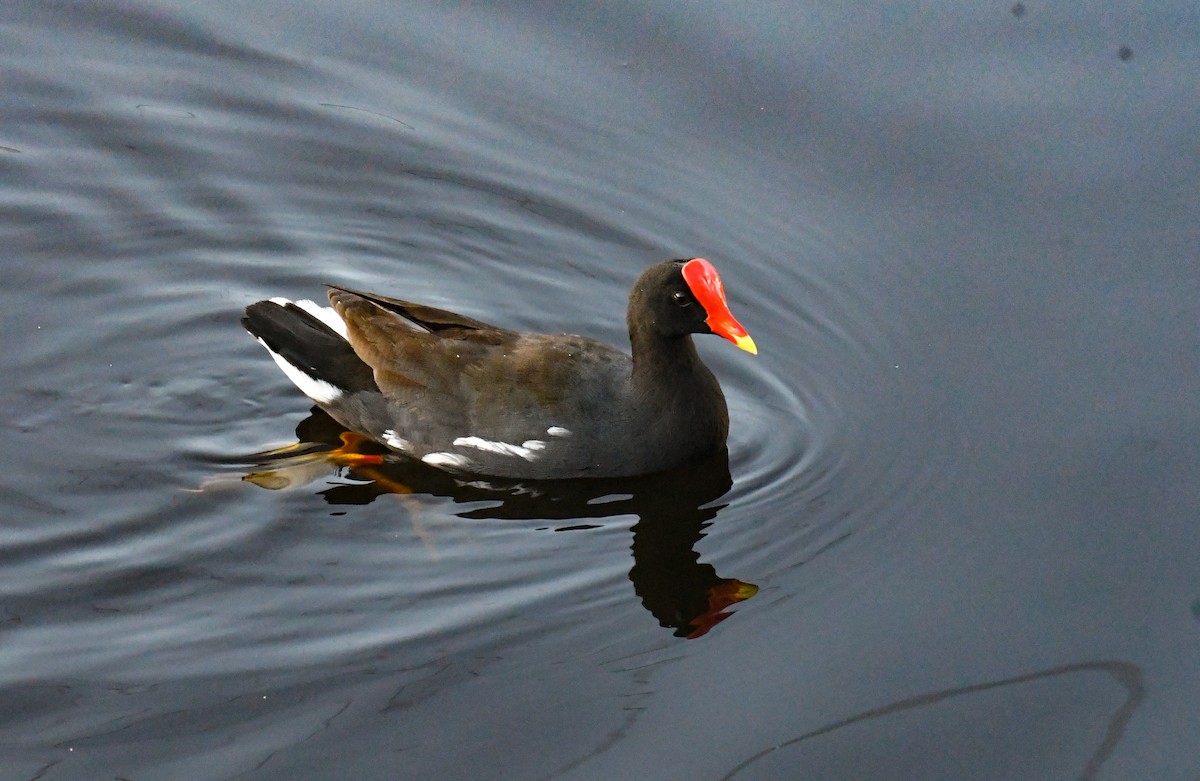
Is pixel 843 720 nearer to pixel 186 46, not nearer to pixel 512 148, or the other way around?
pixel 512 148

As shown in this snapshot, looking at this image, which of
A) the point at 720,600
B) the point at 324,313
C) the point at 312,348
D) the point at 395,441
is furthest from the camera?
the point at 324,313

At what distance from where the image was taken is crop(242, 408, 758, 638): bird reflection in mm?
5668

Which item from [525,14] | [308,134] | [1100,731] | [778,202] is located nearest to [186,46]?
[308,134]

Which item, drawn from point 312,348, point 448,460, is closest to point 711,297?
point 448,460

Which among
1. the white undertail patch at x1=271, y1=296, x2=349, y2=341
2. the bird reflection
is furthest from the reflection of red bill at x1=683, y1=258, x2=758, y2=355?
the white undertail patch at x1=271, y1=296, x2=349, y2=341

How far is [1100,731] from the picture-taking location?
4.91 meters

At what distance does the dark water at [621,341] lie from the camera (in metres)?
4.92

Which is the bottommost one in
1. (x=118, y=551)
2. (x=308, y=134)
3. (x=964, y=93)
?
(x=118, y=551)

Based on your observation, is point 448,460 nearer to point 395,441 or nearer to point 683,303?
point 395,441

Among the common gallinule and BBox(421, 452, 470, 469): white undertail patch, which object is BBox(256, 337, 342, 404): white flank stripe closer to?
A: the common gallinule

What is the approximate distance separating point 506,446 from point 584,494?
39cm

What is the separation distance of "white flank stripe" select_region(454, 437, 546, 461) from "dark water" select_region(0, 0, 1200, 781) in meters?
0.17

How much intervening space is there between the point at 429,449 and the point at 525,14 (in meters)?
3.64

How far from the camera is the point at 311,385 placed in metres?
6.77
